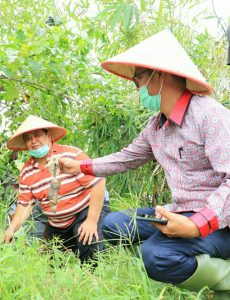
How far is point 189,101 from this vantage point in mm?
2471

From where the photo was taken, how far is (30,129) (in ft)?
11.5

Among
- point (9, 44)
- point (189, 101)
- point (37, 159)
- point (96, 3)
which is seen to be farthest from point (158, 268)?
point (96, 3)

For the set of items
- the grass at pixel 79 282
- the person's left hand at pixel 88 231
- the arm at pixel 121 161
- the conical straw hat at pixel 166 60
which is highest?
the conical straw hat at pixel 166 60

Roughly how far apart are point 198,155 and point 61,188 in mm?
1420

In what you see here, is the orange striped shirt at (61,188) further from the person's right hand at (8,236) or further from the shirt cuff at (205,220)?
the shirt cuff at (205,220)

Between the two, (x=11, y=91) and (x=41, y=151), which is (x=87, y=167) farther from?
(x=11, y=91)

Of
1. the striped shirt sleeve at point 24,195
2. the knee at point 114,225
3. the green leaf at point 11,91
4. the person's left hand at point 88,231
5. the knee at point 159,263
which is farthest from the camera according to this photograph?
the green leaf at point 11,91

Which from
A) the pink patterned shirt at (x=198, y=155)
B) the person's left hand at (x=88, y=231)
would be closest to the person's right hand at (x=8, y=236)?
the person's left hand at (x=88, y=231)

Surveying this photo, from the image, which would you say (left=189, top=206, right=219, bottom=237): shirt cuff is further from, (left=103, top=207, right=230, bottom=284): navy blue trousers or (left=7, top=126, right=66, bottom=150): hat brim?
(left=7, top=126, right=66, bottom=150): hat brim

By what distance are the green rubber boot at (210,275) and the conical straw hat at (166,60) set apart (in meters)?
0.75

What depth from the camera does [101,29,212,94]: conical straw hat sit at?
7.77ft

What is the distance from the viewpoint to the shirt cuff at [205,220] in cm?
219

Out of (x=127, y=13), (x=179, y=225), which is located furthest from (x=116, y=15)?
(x=179, y=225)

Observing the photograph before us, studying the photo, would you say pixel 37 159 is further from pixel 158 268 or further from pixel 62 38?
pixel 158 268
